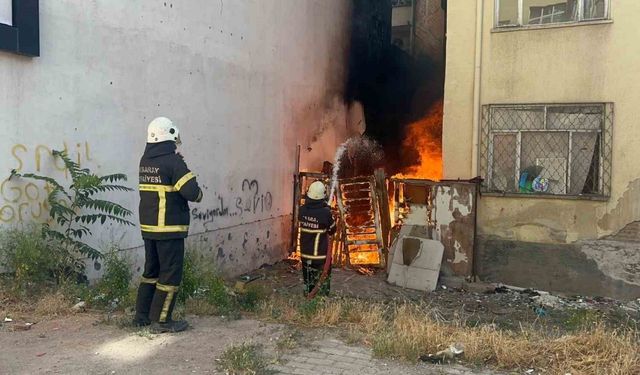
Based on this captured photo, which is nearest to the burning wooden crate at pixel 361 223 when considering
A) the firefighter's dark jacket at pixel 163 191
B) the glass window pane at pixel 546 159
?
the glass window pane at pixel 546 159

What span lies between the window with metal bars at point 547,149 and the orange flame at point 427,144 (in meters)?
2.64

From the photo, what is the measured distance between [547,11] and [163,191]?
7.70 meters

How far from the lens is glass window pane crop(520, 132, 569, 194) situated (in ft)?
30.4

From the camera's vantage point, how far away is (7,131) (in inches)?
227

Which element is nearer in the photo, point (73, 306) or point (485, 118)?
point (73, 306)

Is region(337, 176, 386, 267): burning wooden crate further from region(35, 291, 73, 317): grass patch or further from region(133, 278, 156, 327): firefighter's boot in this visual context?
region(133, 278, 156, 327): firefighter's boot

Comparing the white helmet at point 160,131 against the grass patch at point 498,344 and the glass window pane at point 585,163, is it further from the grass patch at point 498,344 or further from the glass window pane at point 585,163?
the glass window pane at point 585,163

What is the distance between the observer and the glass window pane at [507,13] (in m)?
9.54

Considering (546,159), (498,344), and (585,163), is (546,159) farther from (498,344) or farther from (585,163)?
(498,344)

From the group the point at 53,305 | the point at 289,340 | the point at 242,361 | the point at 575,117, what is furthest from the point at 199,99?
the point at 575,117

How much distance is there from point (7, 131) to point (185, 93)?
3.12 m

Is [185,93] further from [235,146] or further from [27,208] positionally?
[27,208]

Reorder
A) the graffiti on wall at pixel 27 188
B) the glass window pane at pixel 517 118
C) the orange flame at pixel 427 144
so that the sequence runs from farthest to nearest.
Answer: the orange flame at pixel 427 144 → the glass window pane at pixel 517 118 → the graffiti on wall at pixel 27 188

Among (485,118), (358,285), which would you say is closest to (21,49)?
(358,285)
